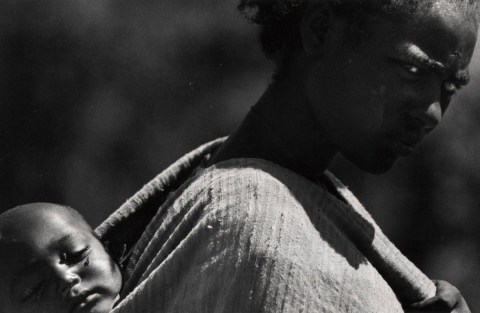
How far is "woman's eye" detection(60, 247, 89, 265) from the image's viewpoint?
7.93 feet

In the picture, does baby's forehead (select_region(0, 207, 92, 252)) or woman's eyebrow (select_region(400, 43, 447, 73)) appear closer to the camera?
woman's eyebrow (select_region(400, 43, 447, 73))

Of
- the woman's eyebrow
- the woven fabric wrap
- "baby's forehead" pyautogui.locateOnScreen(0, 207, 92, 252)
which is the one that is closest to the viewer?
the woven fabric wrap

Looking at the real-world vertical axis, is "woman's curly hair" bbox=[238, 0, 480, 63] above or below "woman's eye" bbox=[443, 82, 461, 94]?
above

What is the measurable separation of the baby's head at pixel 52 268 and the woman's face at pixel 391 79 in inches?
21.5

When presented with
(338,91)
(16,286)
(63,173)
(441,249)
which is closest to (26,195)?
(63,173)

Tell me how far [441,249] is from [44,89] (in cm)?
205

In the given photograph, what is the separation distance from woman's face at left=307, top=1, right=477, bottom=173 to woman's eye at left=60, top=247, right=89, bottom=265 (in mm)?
563

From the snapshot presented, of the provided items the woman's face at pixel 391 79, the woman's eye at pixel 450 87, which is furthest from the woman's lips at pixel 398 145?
the woman's eye at pixel 450 87

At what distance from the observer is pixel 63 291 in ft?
7.79

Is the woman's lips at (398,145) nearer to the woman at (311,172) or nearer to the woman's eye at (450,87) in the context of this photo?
the woman at (311,172)

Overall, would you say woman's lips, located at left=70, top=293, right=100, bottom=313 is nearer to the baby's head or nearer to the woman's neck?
the baby's head

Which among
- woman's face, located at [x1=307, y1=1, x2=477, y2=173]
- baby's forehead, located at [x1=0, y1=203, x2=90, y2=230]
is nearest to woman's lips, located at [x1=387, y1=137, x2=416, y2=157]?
woman's face, located at [x1=307, y1=1, x2=477, y2=173]

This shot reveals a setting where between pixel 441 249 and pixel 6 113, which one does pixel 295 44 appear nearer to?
pixel 6 113

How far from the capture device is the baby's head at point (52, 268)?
7.77 feet
